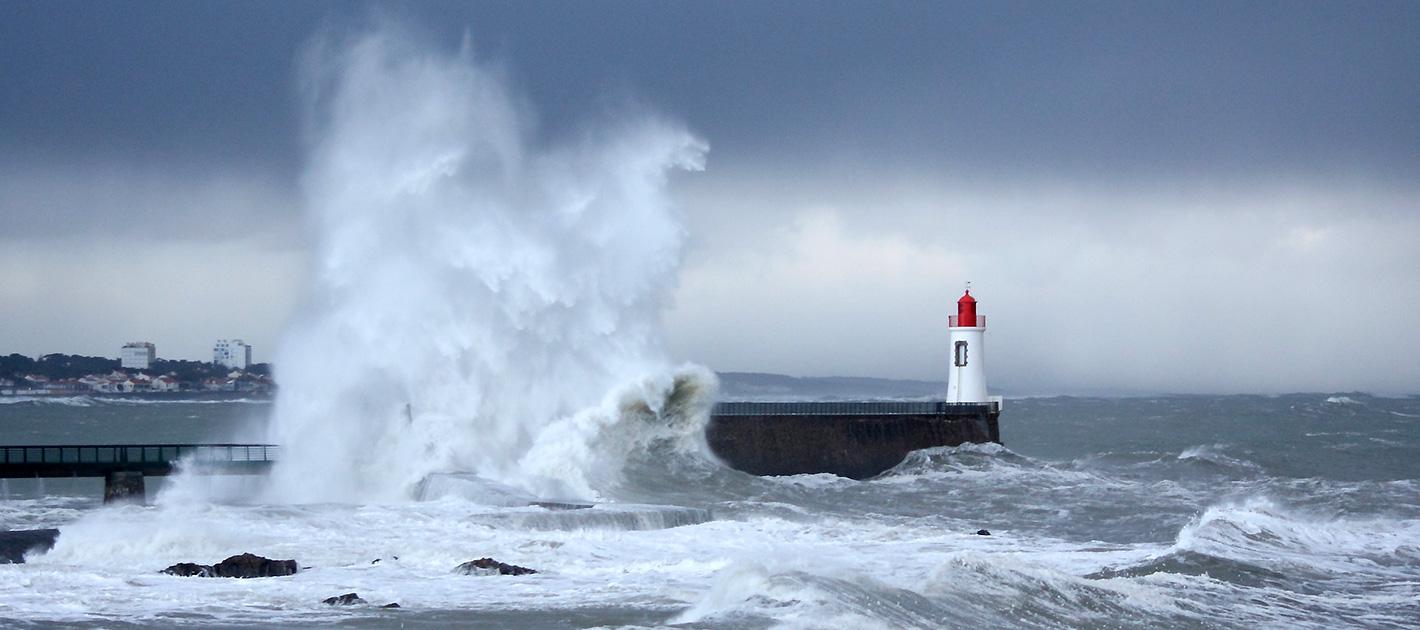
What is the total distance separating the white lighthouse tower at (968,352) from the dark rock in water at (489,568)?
21423 millimetres

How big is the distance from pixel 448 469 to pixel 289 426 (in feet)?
11.0

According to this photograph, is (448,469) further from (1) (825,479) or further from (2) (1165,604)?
(2) (1165,604)

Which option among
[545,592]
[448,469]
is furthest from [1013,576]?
[448,469]

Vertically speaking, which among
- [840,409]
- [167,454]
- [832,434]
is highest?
[840,409]

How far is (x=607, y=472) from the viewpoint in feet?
97.5

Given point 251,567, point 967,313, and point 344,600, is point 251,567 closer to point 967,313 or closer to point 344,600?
point 344,600

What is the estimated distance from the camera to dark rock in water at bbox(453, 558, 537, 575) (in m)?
17.0

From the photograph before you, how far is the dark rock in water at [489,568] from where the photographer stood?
17.0 metres

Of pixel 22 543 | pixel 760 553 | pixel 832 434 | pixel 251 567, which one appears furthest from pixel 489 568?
pixel 832 434

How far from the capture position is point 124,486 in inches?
1043

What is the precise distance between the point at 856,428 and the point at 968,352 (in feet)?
14.9

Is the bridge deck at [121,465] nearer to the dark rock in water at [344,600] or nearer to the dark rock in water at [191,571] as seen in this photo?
the dark rock in water at [191,571]

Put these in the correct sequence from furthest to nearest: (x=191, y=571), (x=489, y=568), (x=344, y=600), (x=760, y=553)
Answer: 1. (x=760, y=553)
2. (x=489, y=568)
3. (x=191, y=571)
4. (x=344, y=600)

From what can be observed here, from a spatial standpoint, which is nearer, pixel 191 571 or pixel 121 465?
pixel 191 571
